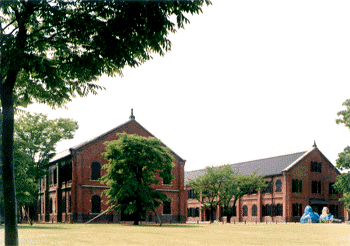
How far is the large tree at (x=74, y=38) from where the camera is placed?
9.78 meters

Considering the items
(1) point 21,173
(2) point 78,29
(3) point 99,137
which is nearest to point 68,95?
(2) point 78,29

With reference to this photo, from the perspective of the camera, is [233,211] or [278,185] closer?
[278,185]

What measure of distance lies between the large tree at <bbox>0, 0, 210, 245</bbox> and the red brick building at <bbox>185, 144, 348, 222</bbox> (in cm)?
5471

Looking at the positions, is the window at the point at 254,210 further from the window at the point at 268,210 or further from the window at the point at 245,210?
the window at the point at 268,210

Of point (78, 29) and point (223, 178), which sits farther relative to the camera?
point (223, 178)

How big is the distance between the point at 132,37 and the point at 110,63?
59.0 inches

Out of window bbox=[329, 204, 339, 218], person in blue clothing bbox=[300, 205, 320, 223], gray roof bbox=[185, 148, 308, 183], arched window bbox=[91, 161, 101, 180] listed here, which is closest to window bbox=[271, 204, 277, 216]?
gray roof bbox=[185, 148, 308, 183]

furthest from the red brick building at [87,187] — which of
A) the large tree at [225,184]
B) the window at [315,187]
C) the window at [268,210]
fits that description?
the window at [315,187]

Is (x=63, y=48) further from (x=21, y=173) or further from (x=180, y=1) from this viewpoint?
(x=21, y=173)

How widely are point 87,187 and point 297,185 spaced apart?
33.4m

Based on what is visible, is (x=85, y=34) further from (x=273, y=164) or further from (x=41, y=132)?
(x=273, y=164)

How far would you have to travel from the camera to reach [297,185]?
62562mm

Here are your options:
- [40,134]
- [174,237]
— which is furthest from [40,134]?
[174,237]

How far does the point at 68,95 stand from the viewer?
1284 centimetres
